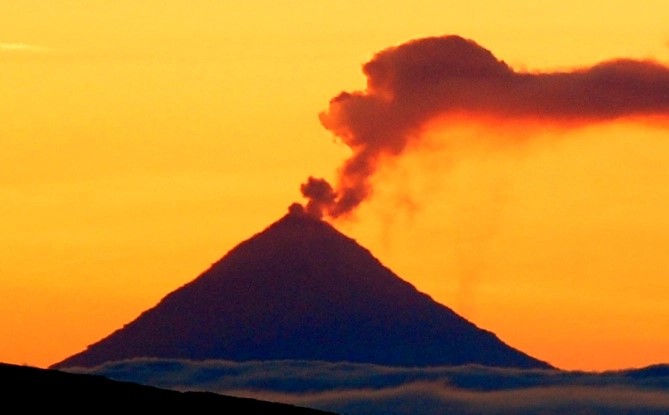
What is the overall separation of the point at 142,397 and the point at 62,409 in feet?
21.9

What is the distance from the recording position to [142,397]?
11825 centimetres

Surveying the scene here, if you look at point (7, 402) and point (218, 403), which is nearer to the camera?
point (7, 402)

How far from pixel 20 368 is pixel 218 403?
8168 millimetres

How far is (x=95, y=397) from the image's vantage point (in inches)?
4616

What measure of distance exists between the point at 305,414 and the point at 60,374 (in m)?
10.3

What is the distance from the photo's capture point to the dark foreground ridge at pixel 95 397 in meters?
114

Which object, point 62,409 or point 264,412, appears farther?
point 264,412

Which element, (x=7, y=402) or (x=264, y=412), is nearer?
(x=7, y=402)

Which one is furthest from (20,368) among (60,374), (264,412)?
(264,412)

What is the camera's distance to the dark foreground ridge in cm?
11375

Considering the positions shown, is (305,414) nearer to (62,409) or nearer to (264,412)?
(264,412)

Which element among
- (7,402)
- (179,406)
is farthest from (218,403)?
(7,402)

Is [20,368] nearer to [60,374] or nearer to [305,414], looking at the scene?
[60,374]

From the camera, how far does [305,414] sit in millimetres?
122062
